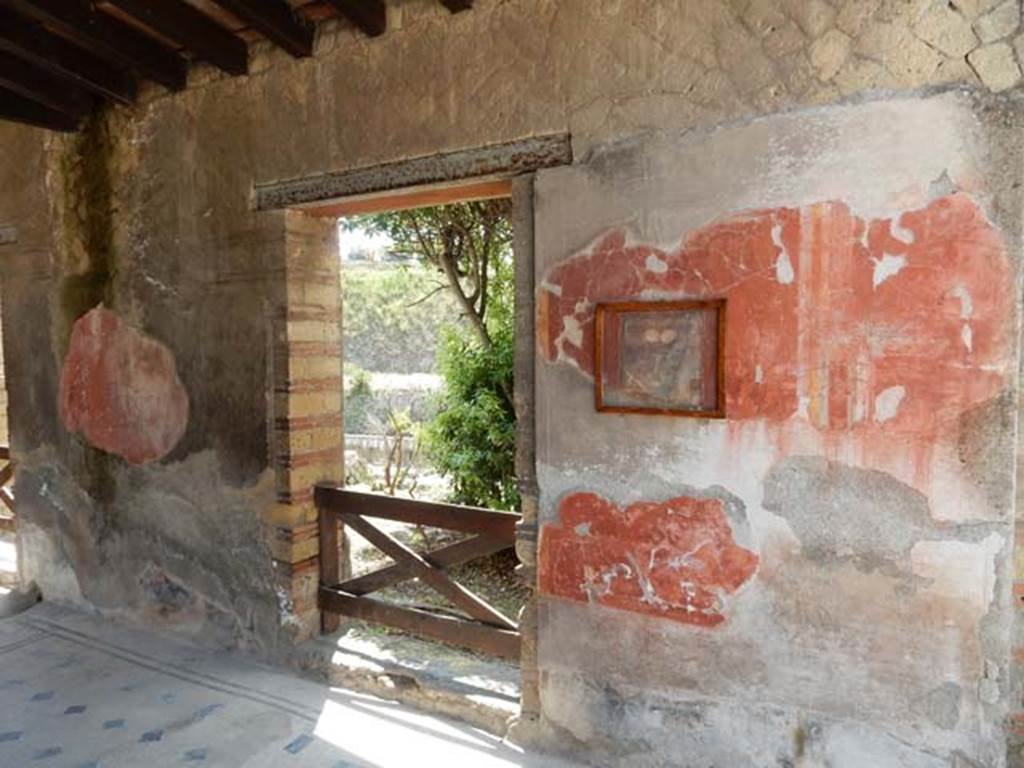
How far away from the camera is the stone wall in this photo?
186 cm

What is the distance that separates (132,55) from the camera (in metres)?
2.98

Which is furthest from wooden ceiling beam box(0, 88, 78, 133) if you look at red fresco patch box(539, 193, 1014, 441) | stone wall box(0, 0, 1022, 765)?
red fresco patch box(539, 193, 1014, 441)

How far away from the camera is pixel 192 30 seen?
9.17ft

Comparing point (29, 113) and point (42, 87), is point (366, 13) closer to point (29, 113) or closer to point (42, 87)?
point (42, 87)

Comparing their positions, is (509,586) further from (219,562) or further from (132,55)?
(132,55)

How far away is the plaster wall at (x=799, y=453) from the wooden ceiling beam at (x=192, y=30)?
1.62m

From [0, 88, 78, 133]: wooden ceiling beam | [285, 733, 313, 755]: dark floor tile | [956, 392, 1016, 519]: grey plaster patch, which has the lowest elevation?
[285, 733, 313, 755]: dark floor tile

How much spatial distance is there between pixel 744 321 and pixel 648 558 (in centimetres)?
84

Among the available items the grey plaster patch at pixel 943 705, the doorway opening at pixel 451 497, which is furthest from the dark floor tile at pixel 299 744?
the grey plaster patch at pixel 943 705

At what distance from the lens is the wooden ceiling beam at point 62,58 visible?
2.78 m

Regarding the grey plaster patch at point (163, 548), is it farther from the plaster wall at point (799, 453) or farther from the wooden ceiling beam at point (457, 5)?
the wooden ceiling beam at point (457, 5)

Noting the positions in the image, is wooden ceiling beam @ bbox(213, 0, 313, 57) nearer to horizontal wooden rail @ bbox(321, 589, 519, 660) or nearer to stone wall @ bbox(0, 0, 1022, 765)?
stone wall @ bbox(0, 0, 1022, 765)

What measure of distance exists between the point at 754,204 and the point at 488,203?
13.3 ft

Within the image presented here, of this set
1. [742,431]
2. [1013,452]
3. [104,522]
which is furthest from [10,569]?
[1013,452]
